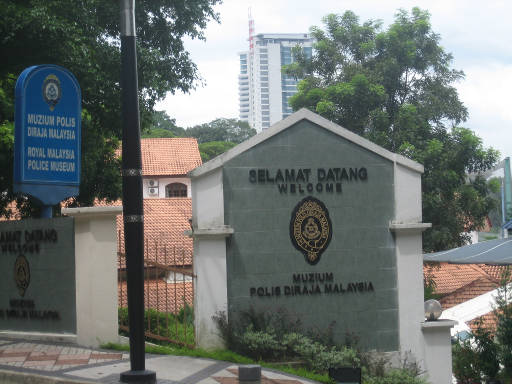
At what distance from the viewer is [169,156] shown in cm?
4966

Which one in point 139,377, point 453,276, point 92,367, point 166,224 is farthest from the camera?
point 453,276

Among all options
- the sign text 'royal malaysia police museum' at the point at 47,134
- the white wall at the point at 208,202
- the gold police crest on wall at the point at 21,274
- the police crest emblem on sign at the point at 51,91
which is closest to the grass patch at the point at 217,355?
the gold police crest on wall at the point at 21,274

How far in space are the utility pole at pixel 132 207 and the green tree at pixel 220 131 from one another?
81.3 meters

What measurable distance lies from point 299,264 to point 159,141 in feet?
125

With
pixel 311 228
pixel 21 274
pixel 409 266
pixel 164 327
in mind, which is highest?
pixel 311 228

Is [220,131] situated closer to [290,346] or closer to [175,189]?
[175,189]

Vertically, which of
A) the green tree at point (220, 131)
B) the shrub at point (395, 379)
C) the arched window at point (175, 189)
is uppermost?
Answer: the green tree at point (220, 131)

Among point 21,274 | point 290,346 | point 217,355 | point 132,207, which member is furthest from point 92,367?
point 290,346

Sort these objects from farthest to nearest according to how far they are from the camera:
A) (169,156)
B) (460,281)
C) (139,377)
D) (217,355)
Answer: (169,156) → (460,281) → (217,355) → (139,377)

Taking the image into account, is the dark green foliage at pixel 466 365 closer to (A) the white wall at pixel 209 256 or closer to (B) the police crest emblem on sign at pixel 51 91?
(A) the white wall at pixel 209 256

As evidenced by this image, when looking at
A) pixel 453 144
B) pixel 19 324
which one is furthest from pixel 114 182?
pixel 453 144

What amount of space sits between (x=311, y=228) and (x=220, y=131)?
8056 centimetres

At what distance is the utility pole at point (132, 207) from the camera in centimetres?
828

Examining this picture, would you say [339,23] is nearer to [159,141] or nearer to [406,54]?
[406,54]
